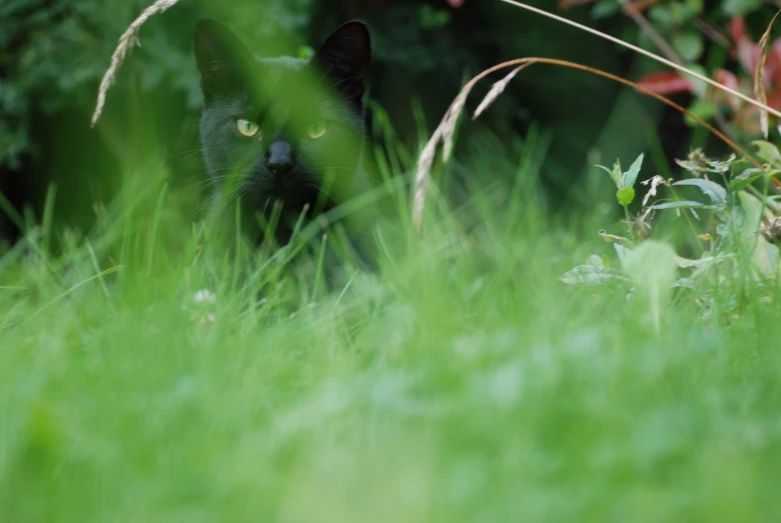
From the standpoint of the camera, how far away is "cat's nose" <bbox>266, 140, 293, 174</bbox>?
1933 millimetres

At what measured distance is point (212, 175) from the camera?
2.13 meters

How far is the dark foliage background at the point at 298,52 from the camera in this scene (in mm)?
2570

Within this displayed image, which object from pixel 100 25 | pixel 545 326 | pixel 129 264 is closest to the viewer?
pixel 545 326

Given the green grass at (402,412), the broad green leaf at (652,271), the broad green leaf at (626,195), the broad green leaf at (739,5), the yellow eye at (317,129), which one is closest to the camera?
the green grass at (402,412)

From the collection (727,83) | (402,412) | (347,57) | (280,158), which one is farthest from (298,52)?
(402,412)

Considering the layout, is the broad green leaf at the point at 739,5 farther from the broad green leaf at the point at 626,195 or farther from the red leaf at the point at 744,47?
the broad green leaf at the point at 626,195

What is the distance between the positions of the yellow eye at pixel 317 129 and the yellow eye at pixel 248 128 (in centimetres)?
14

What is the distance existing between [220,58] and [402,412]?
55.7 inches

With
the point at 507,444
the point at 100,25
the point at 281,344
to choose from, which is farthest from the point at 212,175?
the point at 507,444

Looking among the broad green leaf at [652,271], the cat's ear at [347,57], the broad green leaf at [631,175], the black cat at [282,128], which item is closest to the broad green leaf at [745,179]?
the broad green leaf at [631,175]

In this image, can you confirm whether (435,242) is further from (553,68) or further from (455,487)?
(553,68)

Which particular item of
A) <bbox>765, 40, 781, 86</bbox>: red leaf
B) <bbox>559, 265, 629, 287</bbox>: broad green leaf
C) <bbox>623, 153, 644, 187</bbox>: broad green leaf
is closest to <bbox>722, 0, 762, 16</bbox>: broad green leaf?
<bbox>765, 40, 781, 86</bbox>: red leaf

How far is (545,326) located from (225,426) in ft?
1.51

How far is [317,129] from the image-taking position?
206 cm
